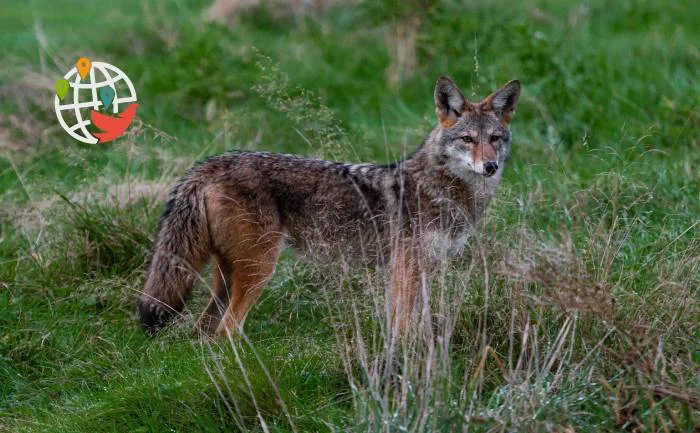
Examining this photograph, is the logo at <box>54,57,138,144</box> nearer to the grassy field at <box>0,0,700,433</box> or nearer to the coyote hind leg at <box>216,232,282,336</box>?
the grassy field at <box>0,0,700,433</box>

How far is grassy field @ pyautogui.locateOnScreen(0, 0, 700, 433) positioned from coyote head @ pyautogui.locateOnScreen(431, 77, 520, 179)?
0.86 feet

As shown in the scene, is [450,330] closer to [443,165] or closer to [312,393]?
[312,393]

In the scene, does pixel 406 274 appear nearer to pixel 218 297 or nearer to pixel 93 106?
pixel 218 297

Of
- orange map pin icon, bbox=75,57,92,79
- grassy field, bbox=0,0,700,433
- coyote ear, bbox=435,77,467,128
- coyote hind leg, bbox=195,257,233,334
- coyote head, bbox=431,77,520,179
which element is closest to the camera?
grassy field, bbox=0,0,700,433

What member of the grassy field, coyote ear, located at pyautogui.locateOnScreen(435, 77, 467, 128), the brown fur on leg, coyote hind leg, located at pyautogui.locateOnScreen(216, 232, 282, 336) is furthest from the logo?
the brown fur on leg

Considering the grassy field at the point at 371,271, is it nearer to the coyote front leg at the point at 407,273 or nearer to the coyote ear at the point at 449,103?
the coyote front leg at the point at 407,273

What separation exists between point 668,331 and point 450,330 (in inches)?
44.8

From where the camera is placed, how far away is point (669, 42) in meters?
10.8

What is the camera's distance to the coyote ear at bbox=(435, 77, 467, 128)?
6.06m

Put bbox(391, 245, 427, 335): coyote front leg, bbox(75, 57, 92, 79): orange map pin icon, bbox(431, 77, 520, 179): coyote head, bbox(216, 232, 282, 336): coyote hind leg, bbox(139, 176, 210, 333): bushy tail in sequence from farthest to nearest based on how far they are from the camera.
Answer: bbox(75, 57, 92, 79): orange map pin icon
bbox(431, 77, 520, 179): coyote head
bbox(216, 232, 282, 336): coyote hind leg
bbox(139, 176, 210, 333): bushy tail
bbox(391, 245, 427, 335): coyote front leg

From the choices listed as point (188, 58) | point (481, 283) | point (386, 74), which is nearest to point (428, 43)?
point (386, 74)

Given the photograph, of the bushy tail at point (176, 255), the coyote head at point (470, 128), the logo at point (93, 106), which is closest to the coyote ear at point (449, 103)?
the coyote head at point (470, 128)

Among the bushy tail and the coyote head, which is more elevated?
the coyote head

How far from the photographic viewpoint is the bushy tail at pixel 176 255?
5527 millimetres
